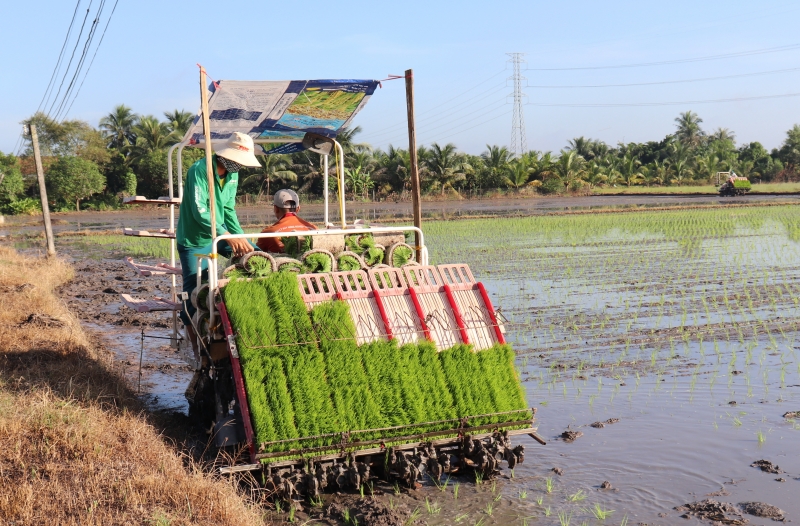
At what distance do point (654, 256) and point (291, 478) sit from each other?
14003 mm

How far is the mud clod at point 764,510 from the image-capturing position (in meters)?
4.48

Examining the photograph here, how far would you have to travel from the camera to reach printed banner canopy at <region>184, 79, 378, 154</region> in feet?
18.9

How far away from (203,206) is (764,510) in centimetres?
408

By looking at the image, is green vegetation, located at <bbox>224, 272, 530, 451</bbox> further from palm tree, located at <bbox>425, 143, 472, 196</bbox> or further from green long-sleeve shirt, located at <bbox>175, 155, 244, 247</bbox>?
palm tree, located at <bbox>425, 143, 472, 196</bbox>

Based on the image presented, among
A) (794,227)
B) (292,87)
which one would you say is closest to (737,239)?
(794,227)

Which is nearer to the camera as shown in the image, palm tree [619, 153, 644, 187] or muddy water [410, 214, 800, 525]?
muddy water [410, 214, 800, 525]

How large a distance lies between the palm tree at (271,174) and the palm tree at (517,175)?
44.0 feet

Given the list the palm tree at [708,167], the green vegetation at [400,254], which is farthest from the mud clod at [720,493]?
the palm tree at [708,167]

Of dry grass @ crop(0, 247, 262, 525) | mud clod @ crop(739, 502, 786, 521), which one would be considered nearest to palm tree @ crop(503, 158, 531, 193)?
dry grass @ crop(0, 247, 262, 525)

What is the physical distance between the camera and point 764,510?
14.9 ft

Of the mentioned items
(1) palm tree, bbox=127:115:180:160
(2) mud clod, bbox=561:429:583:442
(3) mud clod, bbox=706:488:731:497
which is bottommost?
(3) mud clod, bbox=706:488:731:497

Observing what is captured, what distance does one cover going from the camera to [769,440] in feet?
19.0

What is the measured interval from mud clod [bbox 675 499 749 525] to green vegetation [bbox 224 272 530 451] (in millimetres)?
1075

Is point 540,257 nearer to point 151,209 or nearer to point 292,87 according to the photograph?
point 292,87
